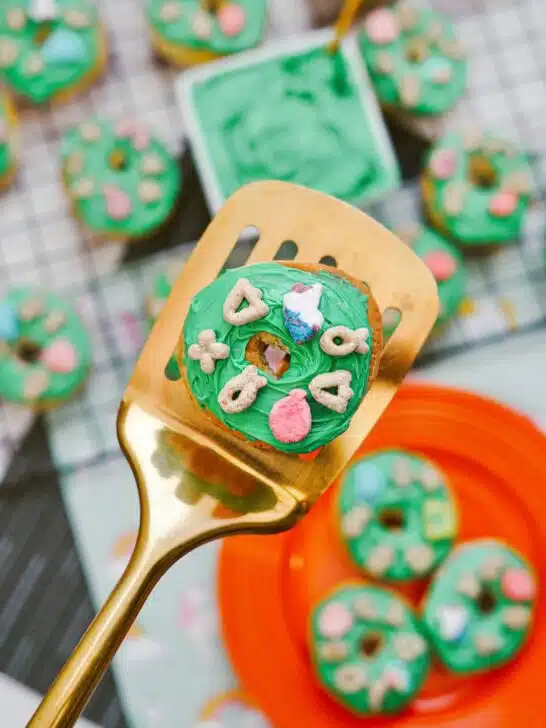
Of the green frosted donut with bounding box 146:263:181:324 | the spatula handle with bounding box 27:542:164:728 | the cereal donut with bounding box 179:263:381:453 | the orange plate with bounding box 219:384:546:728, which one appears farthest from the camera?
the green frosted donut with bounding box 146:263:181:324

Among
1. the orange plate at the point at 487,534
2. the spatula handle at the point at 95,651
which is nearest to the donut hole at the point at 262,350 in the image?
the spatula handle at the point at 95,651

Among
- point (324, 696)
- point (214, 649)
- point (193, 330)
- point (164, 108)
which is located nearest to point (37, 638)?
point (214, 649)

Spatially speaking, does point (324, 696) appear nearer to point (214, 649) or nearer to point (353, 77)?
point (214, 649)

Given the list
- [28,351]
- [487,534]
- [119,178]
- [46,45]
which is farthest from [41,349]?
[487,534]

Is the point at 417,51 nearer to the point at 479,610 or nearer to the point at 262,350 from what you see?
the point at 262,350

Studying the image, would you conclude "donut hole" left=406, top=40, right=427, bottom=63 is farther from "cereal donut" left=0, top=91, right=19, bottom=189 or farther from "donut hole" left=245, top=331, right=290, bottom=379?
"donut hole" left=245, top=331, right=290, bottom=379

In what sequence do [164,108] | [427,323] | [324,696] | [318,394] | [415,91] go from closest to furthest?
[318,394] < [427,323] < [324,696] < [415,91] < [164,108]

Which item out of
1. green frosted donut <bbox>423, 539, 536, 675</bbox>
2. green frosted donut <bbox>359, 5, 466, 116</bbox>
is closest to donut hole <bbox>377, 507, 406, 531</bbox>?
green frosted donut <bbox>423, 539, 536, 675</bbox>

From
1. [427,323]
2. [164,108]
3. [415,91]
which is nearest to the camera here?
[427,323]
